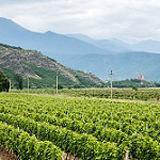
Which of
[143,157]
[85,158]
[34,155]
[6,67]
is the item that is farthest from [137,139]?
[6,67]

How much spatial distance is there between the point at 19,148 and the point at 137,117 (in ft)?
53.3

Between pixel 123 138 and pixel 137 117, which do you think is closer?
pixel 123 138

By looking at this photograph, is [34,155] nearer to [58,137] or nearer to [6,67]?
[58,137]

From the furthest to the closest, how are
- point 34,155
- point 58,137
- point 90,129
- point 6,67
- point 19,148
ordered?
point 6,67
point 90,129
point 58,137
point 19,148
point 34,155

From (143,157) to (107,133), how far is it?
4291 millimetres

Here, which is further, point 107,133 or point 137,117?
point 137,117

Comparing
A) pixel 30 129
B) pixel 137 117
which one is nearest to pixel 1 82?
pixel 137 117

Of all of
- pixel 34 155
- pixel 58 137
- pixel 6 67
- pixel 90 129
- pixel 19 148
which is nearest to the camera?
pixel 34 155

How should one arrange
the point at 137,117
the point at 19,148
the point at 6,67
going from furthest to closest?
the point at 6,67
the point at 137,117
the point at 19,148

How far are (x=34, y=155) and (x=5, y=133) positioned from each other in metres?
5.47

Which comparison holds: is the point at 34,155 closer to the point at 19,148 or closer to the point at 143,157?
the point at 19,148

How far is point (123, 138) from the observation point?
79.7 feet

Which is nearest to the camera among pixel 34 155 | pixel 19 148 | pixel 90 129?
pixel 34 155

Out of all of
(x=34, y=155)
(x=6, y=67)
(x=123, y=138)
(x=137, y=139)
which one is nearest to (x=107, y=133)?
(x=123, y=138)
